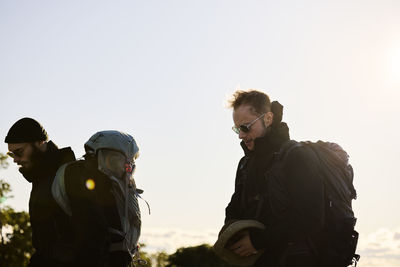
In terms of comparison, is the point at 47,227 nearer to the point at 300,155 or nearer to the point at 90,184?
the point at 90,184

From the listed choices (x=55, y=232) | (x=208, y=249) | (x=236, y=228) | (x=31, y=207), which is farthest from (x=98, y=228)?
(x=208, y=249)

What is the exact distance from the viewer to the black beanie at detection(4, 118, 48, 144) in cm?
→ 589

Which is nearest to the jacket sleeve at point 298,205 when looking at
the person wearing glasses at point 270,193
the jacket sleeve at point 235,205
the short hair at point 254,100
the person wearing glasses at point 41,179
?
the person wearing glasses at point 270,193

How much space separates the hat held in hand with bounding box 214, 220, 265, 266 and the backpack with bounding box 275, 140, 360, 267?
552 mm

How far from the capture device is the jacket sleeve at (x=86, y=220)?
16.1ft

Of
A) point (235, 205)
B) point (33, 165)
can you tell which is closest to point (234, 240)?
point (235, 205)

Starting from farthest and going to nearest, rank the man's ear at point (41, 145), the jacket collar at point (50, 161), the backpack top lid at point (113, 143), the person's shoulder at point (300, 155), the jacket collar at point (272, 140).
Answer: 1. the man's ear at point (41, 145)
2. the jacket collar at point (50, 161)
3. the backpack top lid at point (113, 143)
4. the jacket collar at point (272, 140)
5. the person's shoulder at point (300, 155)

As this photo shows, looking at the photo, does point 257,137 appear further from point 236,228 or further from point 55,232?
point 55,232

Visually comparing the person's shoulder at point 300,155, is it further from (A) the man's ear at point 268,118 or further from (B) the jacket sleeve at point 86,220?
(B) the jacket sleeve at point 86,220

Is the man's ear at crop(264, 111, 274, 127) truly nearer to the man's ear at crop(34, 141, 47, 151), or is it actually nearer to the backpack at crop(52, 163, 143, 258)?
the backpack at crop(52, 163, 143, 258)

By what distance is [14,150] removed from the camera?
5941 millimetres

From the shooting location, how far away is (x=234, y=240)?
200 inches

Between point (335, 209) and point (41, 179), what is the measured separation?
3.09 m

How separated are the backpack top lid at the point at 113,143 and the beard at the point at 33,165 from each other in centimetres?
70
